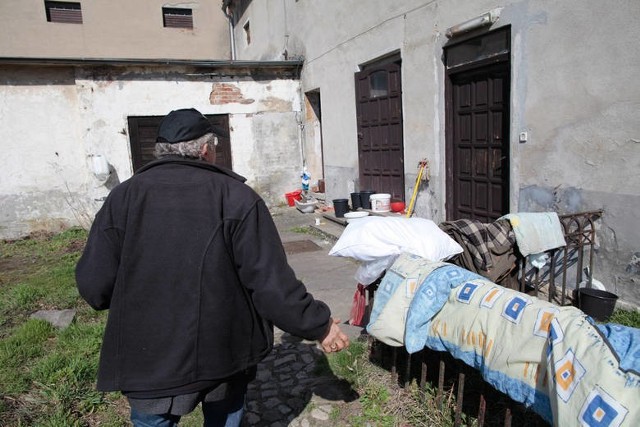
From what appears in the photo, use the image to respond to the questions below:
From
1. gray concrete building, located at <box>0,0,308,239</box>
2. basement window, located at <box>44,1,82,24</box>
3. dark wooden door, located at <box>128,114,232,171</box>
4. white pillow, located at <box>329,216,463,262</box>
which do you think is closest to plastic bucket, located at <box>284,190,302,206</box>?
gray concrete building, located at <box>0,0,308,239</box>

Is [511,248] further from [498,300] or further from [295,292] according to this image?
[295,292]

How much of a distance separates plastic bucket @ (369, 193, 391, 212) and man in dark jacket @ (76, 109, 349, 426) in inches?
229

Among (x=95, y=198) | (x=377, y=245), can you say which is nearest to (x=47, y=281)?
(x=95, y=198)

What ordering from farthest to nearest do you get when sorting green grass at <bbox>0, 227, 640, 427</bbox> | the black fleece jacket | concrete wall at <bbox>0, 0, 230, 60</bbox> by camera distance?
concrete wall at <bbox>0, 0, 230, 60</bbox> < green grass at <bbox>0, 227, 640, 427</bbox> < the black fleece jacket

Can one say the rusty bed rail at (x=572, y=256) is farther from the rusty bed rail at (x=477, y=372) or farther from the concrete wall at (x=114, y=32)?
the concrete wall at (x=114, y=32)

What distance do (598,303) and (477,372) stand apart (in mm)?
1615

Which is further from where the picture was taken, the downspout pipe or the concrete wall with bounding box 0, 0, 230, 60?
the downspout pipe

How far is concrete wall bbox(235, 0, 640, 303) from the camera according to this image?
3.79 metres

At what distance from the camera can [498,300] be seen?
6.64 ft

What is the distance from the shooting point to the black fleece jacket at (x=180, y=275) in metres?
1.62

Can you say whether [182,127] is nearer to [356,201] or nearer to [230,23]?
[356,201]

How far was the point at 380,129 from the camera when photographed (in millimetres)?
7648

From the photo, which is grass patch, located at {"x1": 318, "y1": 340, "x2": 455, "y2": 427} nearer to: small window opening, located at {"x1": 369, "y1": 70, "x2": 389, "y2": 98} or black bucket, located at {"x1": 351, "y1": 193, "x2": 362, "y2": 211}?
black bucket, located at {"x1": 351, "y1": 193, "x2": 362, "y2": 211}

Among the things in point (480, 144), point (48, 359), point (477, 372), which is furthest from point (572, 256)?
point (48, 359)
